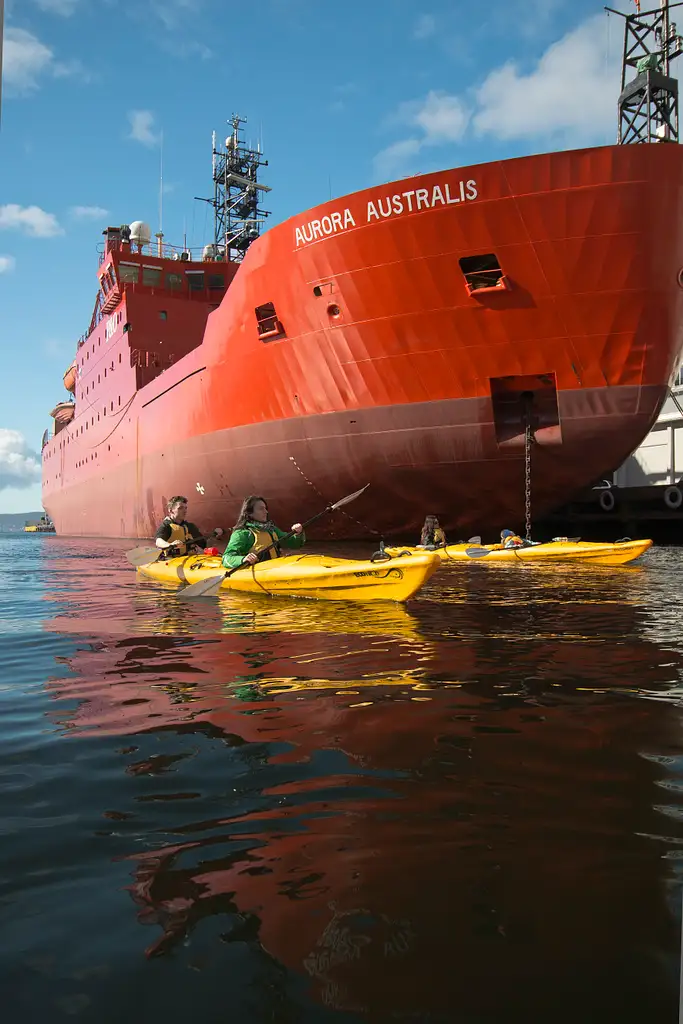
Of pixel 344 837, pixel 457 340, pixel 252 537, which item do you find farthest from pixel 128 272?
pixel 344 837

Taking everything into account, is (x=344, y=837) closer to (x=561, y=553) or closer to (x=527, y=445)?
(x=561, y=553)

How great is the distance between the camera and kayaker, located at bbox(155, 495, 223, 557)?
449 inches

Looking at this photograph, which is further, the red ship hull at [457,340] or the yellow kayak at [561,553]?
the red ship hull at [457,340]

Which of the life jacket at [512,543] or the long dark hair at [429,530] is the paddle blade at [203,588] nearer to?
the long dark hair at [429,530]

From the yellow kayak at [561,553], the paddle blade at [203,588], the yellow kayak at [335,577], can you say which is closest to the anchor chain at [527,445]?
the yellow kayak at [561,553]

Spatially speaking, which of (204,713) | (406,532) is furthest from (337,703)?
(406,532)

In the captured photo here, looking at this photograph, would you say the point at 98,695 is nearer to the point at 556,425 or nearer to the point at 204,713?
the point at 204,713

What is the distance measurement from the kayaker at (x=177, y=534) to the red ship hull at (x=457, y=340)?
4.13 metres

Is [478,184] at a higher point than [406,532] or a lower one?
higher

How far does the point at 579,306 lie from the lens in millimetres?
12367

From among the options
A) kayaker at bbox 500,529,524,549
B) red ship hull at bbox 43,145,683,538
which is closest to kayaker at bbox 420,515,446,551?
kayaker at bbox 500,529,524,549

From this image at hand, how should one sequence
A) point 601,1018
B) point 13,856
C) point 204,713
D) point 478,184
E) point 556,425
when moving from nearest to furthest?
point 601,1018
point 13,856
point 204,713
point 478,184
point 556,425

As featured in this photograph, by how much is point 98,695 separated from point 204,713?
845mm

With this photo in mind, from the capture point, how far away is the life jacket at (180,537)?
11.5 m
